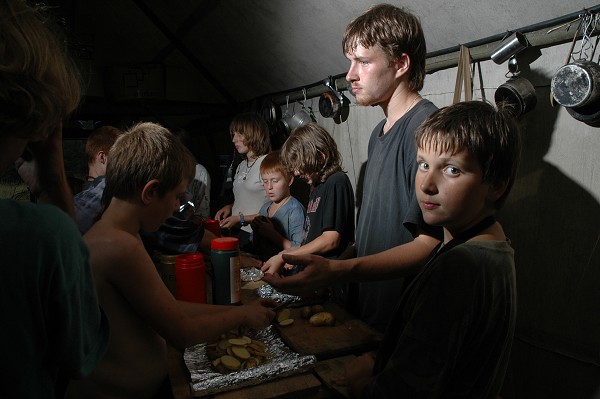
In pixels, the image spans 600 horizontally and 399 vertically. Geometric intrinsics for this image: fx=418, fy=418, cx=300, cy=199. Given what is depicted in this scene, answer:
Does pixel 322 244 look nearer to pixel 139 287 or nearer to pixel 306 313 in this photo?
pixel 306 313

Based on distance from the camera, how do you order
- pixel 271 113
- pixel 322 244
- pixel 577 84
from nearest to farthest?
pixel 577 84 < pixel 322 244 < pixel 271 113

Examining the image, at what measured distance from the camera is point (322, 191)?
222 centimetres

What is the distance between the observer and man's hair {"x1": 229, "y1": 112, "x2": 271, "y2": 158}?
3543 millimetres

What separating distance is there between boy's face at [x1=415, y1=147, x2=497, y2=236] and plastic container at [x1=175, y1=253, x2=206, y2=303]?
0.83 metres

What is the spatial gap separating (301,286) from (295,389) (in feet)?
1.03

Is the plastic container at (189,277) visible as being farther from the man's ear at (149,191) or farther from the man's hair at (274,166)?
the man's hair at (274,166)

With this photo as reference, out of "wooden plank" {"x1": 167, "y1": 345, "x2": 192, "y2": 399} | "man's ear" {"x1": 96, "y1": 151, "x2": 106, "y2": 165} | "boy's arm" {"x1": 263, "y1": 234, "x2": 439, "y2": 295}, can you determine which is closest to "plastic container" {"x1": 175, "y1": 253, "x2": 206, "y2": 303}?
"wooden plank" {"x1": 167, "y1": 345, "x2": 192, "y2": 399}

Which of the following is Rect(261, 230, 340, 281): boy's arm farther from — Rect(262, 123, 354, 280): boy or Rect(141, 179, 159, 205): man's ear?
Rect(141, 179, 159, 205): man's ear

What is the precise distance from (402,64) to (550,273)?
3.38 ft

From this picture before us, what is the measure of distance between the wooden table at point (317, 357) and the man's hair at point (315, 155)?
3.06ft

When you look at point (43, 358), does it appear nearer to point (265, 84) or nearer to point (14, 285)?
point (14, 285)

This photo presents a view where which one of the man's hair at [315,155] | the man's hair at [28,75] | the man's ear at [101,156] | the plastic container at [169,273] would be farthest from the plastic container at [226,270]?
the man's ear at [101,156]

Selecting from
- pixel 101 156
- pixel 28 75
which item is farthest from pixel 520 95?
pixel 101 156

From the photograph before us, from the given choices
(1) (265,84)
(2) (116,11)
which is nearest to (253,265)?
(1) (265,84)
